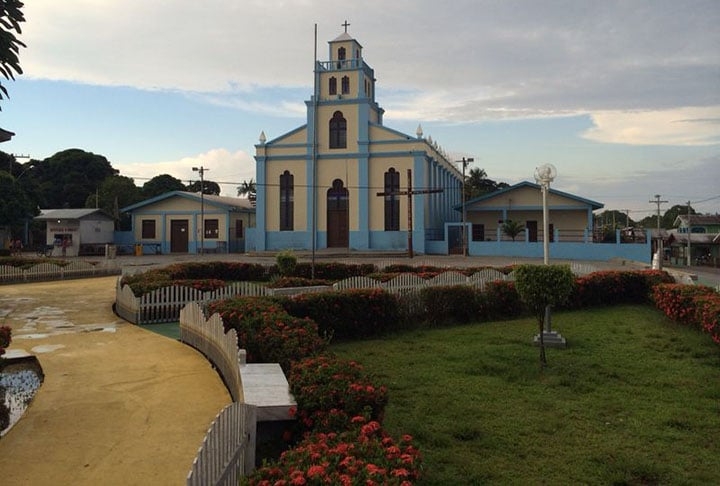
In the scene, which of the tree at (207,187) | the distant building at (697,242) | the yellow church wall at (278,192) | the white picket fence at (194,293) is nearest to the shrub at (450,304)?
the white picket fence at (194,293)

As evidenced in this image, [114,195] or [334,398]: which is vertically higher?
[114,195]

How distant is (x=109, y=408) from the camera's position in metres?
6.60

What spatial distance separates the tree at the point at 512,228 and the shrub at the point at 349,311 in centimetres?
2913

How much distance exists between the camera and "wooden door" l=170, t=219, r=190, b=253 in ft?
154

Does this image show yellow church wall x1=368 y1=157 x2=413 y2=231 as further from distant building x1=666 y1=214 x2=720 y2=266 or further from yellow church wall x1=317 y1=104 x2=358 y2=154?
distant building x1=666 y1=214 x2=720 y2=266

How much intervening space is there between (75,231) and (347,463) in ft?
151

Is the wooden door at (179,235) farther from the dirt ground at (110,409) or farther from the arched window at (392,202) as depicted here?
the dirt ground at (110,409)

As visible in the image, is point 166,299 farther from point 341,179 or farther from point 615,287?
point 341,179

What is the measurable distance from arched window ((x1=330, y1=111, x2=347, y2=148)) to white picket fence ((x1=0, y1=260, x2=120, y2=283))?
20.9 m

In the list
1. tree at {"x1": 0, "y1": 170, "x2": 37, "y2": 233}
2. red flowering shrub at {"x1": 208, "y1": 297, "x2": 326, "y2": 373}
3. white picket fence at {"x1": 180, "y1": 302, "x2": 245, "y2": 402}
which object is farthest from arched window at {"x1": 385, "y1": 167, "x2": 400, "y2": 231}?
red flowering shrub at {"x1": 208, "y1": 297, "x2": 326, "y2": 373}

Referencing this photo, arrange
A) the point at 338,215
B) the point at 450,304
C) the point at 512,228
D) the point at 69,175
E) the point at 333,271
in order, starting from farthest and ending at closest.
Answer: the point at 69,175 < the point at 338,215 < the point at 512,228 < the point at 333,271 < the point at 450,304

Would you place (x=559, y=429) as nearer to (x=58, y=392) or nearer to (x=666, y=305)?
(x=58, y=392)

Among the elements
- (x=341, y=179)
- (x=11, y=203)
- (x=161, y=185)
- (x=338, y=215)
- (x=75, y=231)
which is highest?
(x=161, y=185)

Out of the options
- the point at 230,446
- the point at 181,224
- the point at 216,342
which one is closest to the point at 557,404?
the point at 230,446
